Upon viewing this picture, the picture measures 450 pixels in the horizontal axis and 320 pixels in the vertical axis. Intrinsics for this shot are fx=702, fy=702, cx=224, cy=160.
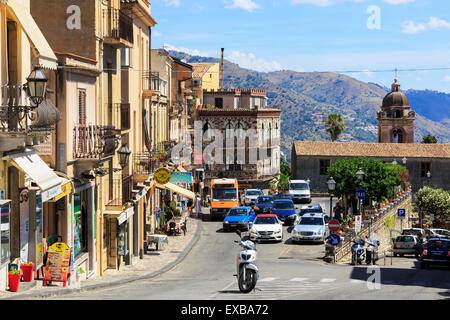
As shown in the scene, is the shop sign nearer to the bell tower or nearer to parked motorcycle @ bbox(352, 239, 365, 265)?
parked motorcycle @ bbox(352, 239, 365, 265)

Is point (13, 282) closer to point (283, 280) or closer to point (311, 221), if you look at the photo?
point (283, 280)

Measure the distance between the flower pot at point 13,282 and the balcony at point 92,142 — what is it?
577 cm

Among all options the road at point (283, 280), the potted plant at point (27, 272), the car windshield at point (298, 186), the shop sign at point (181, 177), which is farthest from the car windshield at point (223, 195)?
the potted plant at point (27, 272)

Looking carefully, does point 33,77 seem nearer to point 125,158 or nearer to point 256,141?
point 125,158

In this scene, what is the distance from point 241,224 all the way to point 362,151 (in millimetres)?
36416

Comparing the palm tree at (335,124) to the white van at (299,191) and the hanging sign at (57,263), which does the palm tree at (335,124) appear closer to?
the white van at (299,191)

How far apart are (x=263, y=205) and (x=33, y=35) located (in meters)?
32.9

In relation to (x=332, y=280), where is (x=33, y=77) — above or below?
above

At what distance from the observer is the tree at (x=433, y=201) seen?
68062 mm

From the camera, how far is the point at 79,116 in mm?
21547

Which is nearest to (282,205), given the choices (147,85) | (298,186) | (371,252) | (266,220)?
(266,220)

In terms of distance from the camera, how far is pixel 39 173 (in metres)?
16.9
